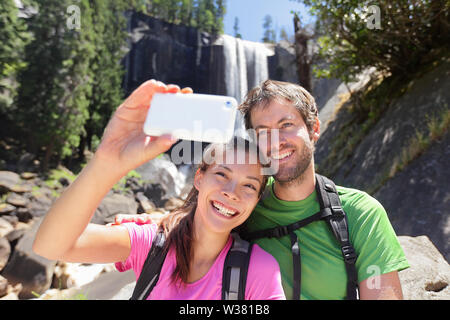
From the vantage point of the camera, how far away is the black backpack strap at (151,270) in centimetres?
167

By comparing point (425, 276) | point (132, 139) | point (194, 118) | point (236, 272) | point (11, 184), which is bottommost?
point (11, 184)

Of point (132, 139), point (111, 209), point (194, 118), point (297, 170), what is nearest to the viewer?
point (194, 118)

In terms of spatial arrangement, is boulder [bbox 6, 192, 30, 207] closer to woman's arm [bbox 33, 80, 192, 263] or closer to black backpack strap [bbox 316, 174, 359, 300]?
woman's arm [bbox 33, 80, 192, 263]

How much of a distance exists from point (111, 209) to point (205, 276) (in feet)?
35.4

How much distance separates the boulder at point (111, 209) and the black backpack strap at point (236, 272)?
391 inches

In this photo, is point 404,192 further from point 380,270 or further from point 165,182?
point 165,182

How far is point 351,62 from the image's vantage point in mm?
9219

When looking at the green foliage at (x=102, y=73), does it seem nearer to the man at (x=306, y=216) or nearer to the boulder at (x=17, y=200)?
the boulder at (x=17, y=200)

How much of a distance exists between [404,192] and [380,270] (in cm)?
Answer: 397

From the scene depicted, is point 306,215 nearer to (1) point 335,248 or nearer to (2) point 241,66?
(1) point 335,248

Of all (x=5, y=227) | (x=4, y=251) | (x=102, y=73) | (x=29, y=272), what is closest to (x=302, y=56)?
(x=29, y=272)

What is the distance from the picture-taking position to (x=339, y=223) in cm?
199
